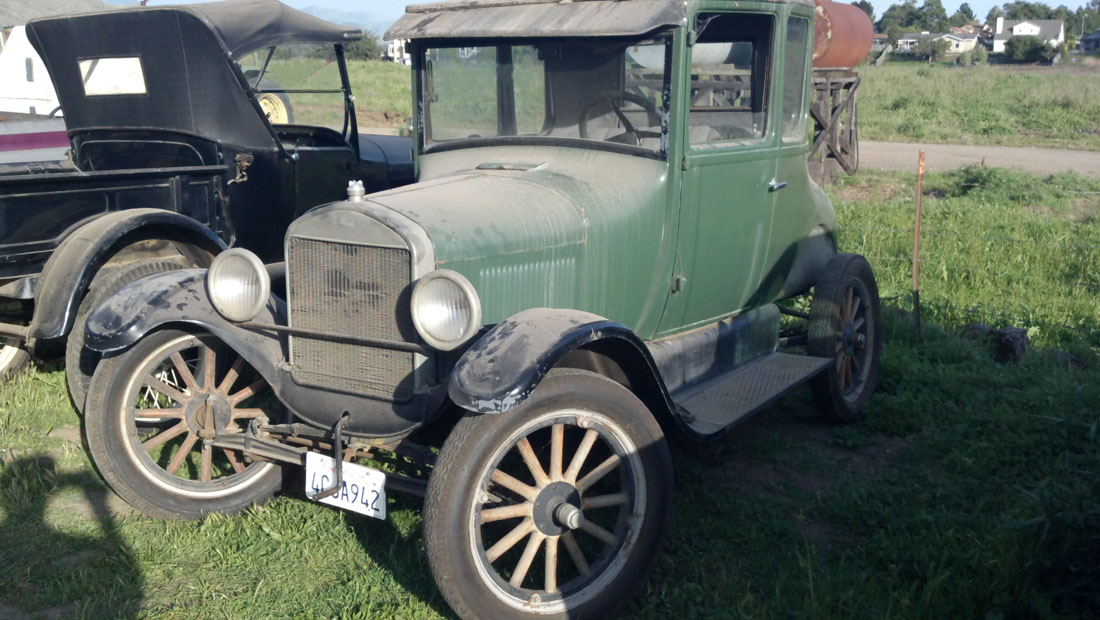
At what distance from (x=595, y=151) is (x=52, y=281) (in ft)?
8.53

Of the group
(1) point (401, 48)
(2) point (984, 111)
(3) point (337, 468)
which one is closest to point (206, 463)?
(3) point (337, 468)

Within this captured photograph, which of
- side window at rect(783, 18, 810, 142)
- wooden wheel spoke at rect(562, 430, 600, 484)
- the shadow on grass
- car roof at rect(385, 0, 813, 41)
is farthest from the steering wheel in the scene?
the shadow on grass

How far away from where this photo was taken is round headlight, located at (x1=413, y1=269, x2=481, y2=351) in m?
3.02

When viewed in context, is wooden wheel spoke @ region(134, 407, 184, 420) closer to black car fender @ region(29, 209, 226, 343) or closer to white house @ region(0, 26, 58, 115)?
black car fender @ region(29, 209, 226, 343)

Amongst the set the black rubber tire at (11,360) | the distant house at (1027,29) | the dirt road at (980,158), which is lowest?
the black rubber tire at (11,360)

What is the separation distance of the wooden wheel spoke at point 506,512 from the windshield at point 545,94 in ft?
5.27

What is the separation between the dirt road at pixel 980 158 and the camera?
572 inches

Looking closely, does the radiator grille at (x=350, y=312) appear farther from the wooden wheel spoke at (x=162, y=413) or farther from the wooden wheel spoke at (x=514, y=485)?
the wooden wheel spoke at (x=162, y=413)

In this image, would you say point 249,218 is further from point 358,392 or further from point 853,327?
point 853,327

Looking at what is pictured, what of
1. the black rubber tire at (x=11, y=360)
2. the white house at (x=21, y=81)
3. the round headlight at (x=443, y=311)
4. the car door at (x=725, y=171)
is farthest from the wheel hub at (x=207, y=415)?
the white house at (x=21, y=81)

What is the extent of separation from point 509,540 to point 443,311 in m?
0.76

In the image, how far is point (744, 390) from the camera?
425 centimetres

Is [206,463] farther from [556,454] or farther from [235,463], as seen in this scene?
[556,454]

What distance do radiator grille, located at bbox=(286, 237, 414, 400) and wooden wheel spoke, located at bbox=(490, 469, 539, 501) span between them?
0.48 m
